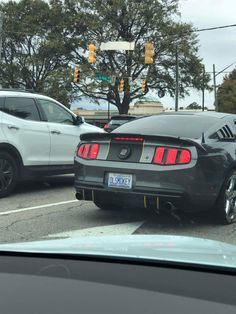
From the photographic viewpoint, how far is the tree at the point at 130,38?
44.6 m

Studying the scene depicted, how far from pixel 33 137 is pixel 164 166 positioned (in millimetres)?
3342

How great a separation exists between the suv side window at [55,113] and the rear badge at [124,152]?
315 cm

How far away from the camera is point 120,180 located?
6.11m

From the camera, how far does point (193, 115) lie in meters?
6.91

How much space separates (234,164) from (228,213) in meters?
0.60

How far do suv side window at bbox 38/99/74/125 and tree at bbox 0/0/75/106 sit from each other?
35.0 metres

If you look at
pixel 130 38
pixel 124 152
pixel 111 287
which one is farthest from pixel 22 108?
pixel 130 38

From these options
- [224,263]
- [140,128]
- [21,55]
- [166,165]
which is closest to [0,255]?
[224,263]

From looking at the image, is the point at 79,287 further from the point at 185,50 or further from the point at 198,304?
the point at 185,50

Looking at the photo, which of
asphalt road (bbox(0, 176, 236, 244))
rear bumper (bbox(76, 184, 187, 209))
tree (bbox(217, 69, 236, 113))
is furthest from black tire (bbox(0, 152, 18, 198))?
tree (bbox(217, 69, 236, 113))

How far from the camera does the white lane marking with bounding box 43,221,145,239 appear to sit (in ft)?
19.2

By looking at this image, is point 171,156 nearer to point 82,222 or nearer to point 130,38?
point 82,222

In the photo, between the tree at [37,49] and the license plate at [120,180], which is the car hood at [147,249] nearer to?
the license plate at [120,180]

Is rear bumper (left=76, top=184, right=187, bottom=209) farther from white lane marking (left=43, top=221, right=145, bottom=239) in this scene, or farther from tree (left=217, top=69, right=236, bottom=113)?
tree (left=217, top=69, right=236, bottom=113)
